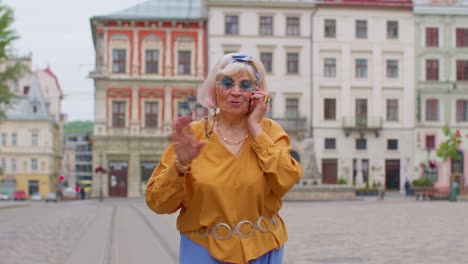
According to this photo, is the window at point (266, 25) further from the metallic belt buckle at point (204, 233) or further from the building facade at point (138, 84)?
the metallic belt buckle at point (204, 233)

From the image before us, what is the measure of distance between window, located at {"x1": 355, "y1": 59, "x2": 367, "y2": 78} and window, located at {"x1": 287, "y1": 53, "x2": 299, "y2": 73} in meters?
4.32

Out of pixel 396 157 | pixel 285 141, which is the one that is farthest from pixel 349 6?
pixel 285 141

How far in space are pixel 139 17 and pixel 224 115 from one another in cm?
4665

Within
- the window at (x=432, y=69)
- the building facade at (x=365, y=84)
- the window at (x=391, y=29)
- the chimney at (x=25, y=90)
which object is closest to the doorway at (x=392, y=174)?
the building facade at (x=365, y=84)

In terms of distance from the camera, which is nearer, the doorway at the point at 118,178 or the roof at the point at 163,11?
the doorway at the point at 118,178

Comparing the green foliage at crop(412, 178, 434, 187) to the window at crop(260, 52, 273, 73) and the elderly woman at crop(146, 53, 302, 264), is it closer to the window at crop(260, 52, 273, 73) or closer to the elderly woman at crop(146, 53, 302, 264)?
the window at crop(260, 52, 273, 73)

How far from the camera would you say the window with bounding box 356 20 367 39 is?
4984 centimetres

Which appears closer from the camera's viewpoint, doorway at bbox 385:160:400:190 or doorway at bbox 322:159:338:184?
doorway at bbox 322:159:338:184

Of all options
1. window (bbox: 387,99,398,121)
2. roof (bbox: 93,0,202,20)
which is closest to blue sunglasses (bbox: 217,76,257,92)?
roof (bbox: 93,0,202,20)

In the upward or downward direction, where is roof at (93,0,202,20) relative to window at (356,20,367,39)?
upward

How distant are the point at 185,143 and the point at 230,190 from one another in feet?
0.98

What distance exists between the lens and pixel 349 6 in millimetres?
49500

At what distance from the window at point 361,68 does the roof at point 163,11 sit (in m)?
11.8

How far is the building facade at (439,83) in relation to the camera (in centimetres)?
4962
